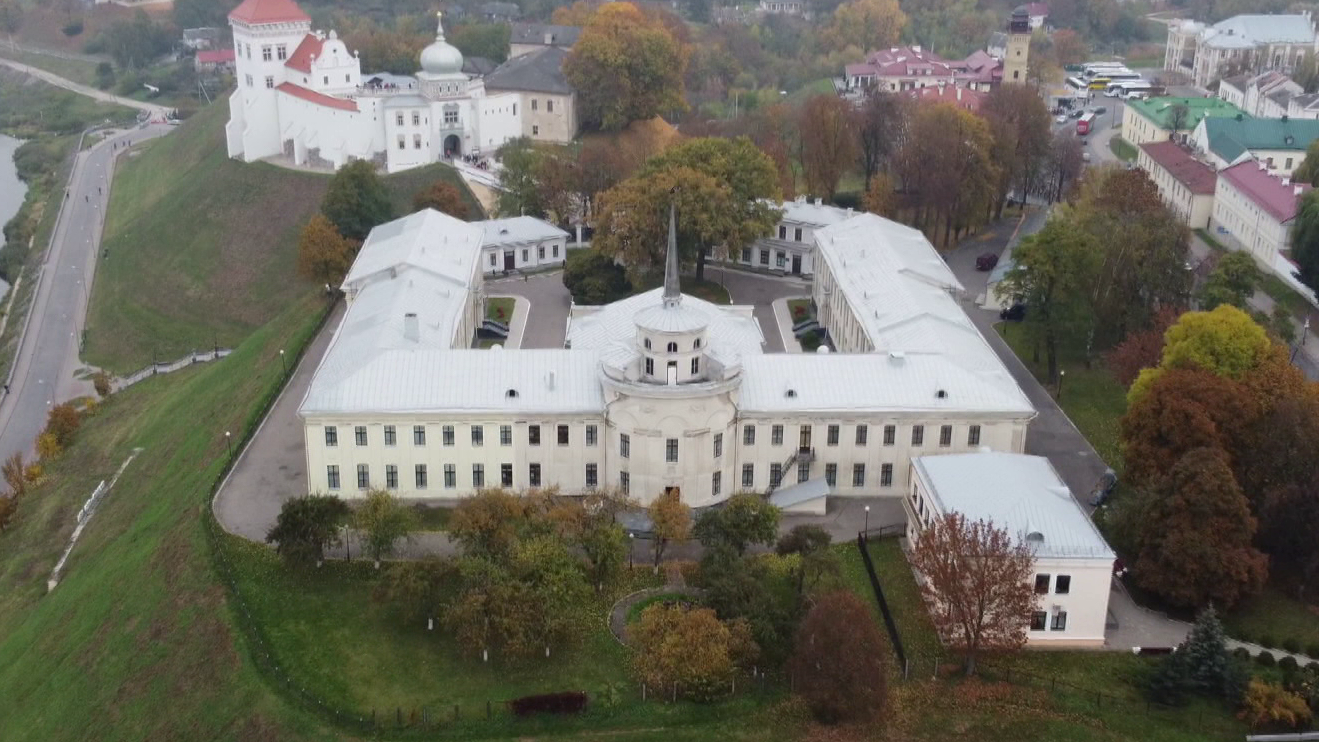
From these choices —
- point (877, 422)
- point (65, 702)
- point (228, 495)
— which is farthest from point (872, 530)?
point (65, 702)

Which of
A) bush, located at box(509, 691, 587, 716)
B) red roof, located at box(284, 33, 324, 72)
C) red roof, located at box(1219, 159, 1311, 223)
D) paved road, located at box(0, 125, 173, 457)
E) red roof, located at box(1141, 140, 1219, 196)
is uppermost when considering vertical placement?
red roof, located at box(284, 33, 324, 72)

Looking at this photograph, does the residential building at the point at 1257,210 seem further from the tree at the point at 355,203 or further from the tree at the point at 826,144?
the tree at the point at 355,203

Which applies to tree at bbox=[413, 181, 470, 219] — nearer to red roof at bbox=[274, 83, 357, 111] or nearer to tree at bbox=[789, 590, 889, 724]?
red roof at bbox=[274, 83, 357, 111]

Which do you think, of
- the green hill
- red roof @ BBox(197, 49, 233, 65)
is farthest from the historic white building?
red roof @ BBox(197, 49, 233, 65)

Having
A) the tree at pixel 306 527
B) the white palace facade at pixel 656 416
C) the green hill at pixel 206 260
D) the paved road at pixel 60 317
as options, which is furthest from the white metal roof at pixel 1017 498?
the paved road at pixel 60 317

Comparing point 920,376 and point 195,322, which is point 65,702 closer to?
point 920,376

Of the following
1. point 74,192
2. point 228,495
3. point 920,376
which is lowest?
point 74,192
